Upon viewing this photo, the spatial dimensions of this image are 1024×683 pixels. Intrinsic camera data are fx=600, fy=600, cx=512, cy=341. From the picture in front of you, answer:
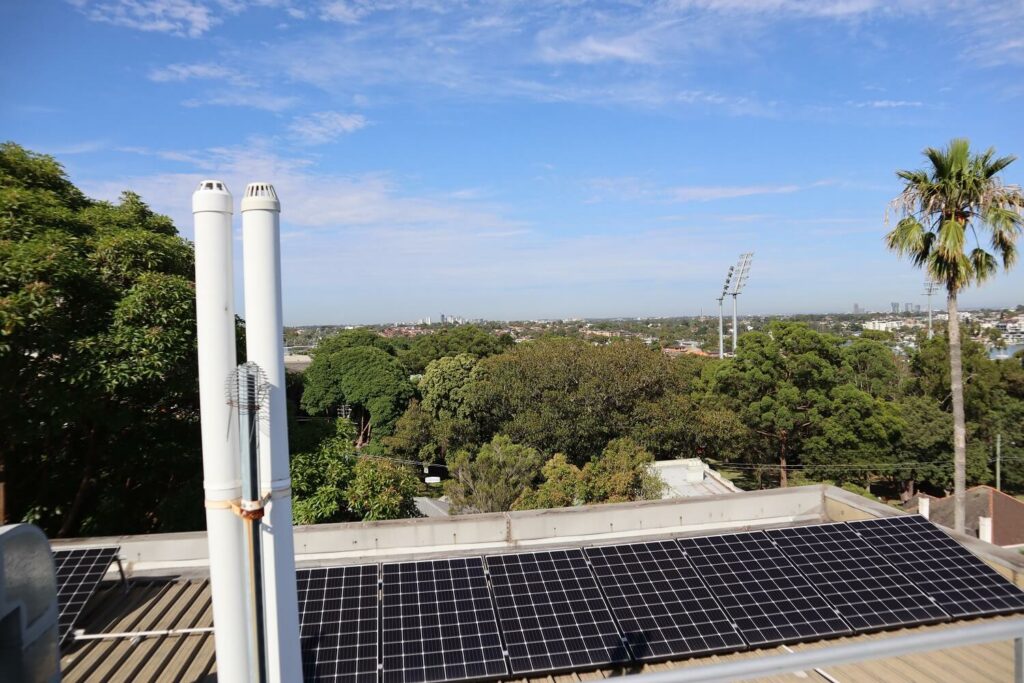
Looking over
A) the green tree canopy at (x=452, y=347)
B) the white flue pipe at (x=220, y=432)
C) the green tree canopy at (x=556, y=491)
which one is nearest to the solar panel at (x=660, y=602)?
the white flue pipe at (x=220, y=432)

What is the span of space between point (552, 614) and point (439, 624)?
1111mm

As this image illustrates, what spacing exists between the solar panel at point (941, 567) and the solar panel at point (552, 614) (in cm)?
365

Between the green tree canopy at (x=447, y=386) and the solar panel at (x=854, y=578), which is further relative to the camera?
the green tree canopy at (x=447, y=386)

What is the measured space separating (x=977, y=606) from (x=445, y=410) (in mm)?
27218

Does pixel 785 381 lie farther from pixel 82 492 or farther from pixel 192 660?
pixel 192 660

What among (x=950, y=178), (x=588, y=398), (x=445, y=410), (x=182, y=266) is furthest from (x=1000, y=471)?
(x=182, y=266)

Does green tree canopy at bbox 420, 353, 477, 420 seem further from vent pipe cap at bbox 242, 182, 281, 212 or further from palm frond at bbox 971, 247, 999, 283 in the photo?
vent pipe cap at bbox 242, 182, 281, 212

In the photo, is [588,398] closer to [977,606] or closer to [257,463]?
[977,606]

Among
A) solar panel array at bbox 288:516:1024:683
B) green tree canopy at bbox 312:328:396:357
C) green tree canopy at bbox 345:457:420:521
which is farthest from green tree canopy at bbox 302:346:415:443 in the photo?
solar panel array at bbox 288:516:1024:683

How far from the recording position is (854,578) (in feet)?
21.9

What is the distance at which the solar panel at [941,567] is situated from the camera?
20.9ft

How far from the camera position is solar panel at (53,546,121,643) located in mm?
5965

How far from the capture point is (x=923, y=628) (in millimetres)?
6152

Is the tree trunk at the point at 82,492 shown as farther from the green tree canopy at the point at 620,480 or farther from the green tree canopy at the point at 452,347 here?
the green tree canopy at the point at 452,347
